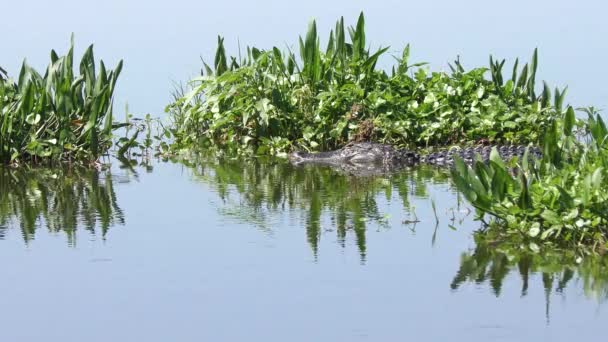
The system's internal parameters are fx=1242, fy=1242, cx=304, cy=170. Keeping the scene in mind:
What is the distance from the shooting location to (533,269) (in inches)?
270

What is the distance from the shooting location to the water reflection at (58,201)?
27.7 feet

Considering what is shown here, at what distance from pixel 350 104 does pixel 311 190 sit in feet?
7.19

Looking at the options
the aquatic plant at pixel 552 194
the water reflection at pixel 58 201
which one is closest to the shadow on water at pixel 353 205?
the aquatic plant at pixel 552 194

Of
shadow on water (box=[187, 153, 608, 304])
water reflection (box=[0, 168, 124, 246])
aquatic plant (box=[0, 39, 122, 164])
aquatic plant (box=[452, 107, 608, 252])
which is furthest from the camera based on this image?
aquatic plant (box=[0, 39, 122, 164])

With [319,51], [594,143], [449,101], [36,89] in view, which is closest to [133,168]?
[36,89]

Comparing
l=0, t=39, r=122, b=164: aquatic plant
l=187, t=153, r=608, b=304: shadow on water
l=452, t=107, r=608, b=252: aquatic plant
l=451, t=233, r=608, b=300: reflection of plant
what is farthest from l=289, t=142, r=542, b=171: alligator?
l=451, t=233, r=608, b=300: reflection of plant

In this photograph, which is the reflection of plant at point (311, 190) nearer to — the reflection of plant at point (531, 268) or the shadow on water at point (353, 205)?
the shadow on water at point (353, 205)

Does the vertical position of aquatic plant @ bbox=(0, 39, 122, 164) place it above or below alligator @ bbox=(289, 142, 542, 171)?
above

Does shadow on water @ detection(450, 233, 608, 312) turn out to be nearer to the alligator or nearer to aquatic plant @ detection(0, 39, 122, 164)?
the alligator

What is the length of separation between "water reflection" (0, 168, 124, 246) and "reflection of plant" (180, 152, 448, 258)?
89 cm

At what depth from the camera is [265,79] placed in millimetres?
12227

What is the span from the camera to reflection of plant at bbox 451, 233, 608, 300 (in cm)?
651

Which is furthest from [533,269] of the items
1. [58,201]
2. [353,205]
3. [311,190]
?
[58,201]

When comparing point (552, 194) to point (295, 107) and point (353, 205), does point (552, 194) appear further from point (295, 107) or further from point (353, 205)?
point (295, 107)
